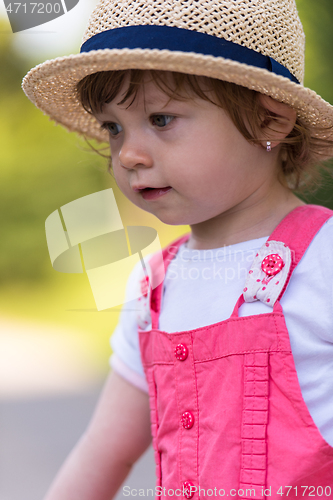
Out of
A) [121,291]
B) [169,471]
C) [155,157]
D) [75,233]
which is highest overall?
[155,157]

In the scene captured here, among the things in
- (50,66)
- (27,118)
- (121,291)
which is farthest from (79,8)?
(121,291)

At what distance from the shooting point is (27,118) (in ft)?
3.65

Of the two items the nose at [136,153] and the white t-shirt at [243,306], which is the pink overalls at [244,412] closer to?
the white t-shirt at [243,306]

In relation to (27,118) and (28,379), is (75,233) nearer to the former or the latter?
(27,118)

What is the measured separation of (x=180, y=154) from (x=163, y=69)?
99mm

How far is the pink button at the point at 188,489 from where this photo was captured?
595 mm

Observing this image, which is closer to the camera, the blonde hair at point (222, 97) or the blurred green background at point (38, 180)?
the blonde hair at point (222, 97)

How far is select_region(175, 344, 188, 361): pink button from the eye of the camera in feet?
2.04

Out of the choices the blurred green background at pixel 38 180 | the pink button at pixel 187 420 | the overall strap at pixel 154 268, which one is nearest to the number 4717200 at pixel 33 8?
the blurred green background at pixel 38 180

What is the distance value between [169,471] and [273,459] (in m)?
0.16

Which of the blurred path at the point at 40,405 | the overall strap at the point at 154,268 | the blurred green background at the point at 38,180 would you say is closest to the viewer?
the overall strap at the point at 154,268

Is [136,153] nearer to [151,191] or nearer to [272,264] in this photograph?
[151,191]

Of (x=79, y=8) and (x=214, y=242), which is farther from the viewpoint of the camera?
(x=79, y=8)

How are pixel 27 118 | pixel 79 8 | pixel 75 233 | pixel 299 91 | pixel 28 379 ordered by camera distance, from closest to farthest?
pixel 299 91, pixel 75 233, pixel 79 8, pixel 27 118, pixel 28 379
